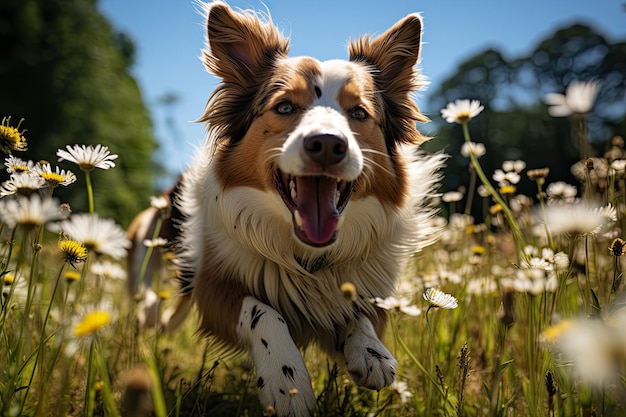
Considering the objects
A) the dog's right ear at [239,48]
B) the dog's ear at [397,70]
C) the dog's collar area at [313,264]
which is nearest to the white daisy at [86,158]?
the dog's collar area at [313,264]

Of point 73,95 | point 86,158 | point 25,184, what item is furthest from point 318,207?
point 73,95

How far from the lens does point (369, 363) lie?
219 cm

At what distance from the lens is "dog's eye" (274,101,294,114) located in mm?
2781

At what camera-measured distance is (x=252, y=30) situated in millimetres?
3189

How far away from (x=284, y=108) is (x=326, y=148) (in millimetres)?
618

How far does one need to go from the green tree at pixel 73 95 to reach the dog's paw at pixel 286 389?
7.42 meters

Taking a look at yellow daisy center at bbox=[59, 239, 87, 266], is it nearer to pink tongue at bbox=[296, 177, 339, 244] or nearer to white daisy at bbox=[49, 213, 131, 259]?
white daisy at bbox=[49, 213, 131, 259]

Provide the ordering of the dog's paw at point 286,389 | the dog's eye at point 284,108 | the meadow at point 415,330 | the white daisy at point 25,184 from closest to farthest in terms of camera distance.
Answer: the meadow at point 415,330, the white daisy at point 25,184, the dog's paw at point 286,389, the dog's eye at point 284,108

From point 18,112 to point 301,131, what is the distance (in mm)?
8980

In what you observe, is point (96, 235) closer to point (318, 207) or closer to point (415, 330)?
point (318, 207)

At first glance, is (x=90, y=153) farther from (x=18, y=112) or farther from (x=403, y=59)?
(x=18, y=112)

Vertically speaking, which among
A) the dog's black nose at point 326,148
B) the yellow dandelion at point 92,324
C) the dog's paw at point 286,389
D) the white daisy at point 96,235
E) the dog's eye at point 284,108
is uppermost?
the dog's eye at point 284,108

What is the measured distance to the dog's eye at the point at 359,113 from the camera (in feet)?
9.35

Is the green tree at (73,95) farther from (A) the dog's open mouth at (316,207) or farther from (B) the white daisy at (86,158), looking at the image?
(B) the white daisy at (86,158)
